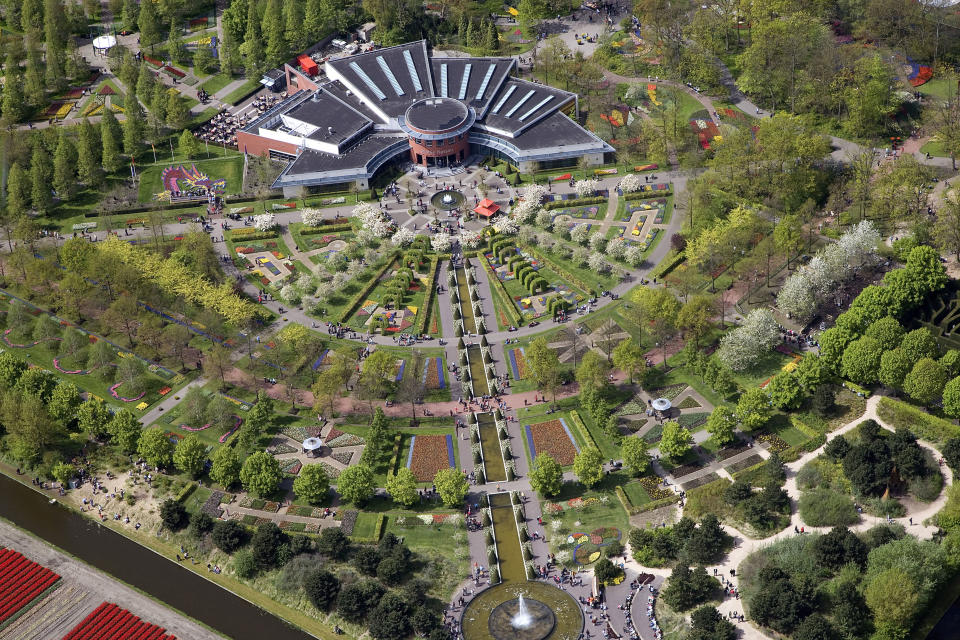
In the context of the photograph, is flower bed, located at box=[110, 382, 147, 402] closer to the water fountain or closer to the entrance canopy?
the water fountain

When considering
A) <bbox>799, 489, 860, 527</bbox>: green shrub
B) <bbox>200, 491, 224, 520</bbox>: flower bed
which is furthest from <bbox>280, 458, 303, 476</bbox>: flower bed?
<bbox>799, 489, 860, 527</bbox>: green shrub

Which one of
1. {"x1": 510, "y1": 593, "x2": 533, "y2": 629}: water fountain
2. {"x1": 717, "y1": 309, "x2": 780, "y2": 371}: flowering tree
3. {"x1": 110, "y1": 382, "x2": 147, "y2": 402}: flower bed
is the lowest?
{"x1": 510, "y1": 593, "x2": 533, "y2": 629}: water fountain

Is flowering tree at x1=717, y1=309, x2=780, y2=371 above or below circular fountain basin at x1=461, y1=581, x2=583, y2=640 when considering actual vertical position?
above

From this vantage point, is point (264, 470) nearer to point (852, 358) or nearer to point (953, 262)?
point (852, 358)

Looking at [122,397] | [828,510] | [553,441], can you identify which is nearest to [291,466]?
[122,397]

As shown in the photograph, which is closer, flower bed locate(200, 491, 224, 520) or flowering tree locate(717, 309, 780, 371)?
flower bed locate(200, 491, 224, 520)

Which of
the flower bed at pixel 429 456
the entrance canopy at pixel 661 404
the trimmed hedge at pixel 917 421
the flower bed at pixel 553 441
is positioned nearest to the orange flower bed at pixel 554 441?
the flower bed at pixel 553 441

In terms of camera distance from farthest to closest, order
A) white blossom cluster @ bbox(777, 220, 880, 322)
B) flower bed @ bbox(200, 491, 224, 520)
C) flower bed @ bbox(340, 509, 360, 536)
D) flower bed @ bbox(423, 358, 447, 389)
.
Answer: white blossom cluster @ bbox(777, 220, 880, 322), flower bed @ bbox(423, 358, 447, 389), flower bed @ bbox(200, 491, 224, 520), flower bed @ bbox(340, 509, 360, 536)

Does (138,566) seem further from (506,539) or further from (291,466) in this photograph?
(506,539)
